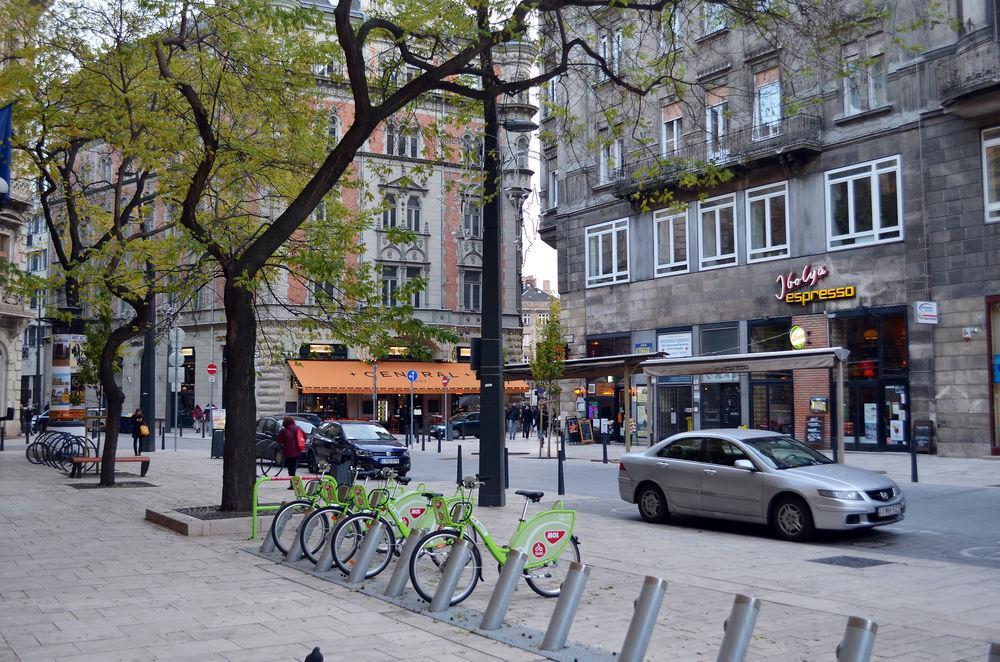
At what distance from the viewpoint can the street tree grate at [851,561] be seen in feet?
35.2

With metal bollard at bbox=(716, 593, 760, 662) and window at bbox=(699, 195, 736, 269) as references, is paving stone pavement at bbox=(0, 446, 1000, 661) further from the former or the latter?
window at bbox=(699, 195, 736, 269)

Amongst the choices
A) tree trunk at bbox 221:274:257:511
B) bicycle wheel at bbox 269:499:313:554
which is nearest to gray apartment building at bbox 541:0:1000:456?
tree trunk at bbox 221:274:257:511

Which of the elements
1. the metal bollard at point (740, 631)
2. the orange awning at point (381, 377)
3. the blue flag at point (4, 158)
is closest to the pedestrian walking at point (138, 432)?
the orange awning at point (381, 377)

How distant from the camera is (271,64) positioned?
54.7 feet

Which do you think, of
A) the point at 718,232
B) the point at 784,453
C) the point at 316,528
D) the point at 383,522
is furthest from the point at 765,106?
the point at 383,522

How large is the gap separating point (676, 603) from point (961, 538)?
6140 mm

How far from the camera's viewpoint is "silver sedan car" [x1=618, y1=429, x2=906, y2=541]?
1222 centimetres

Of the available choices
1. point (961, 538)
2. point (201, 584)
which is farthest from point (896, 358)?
point (201, 584)

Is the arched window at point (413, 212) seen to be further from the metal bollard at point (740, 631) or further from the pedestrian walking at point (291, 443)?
the metal bollard at point (740, 631)

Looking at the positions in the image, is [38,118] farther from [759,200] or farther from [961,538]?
[759,200]

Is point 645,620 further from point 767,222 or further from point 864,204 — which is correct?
point 767,222

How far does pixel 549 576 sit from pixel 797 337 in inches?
880

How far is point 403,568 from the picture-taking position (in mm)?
8648

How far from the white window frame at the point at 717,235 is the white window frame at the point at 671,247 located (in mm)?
536
